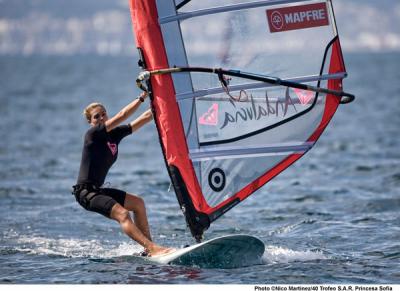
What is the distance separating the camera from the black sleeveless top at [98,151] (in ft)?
29.6

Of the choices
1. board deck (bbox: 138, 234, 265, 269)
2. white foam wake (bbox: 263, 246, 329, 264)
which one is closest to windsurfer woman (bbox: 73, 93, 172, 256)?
board deck (bbox: 138, 234, 265, 269)

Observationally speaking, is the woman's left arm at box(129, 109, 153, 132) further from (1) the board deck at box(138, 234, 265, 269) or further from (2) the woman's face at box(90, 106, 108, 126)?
(1) the board deck at box(138, 234, 265, 269)

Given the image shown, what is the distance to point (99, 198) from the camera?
29.6 ft

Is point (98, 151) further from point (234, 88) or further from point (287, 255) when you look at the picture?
point (287, 255)

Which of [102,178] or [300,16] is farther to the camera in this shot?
[102,178]

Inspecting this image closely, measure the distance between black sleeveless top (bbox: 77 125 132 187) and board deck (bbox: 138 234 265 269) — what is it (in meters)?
1.06

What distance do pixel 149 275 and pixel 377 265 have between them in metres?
2.39

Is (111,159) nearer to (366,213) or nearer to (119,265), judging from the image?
(119,265)

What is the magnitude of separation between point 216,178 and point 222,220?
10.7 feet

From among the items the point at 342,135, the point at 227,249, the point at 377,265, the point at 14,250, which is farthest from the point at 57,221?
the point at 342,135

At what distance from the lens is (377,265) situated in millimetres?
9117

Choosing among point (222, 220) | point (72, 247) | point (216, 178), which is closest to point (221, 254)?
point (216, 178)

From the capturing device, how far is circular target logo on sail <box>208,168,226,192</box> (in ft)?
29.3

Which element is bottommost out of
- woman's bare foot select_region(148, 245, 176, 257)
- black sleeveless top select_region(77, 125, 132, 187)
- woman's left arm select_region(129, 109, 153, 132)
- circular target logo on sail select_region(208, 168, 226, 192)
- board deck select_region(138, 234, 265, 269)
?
board deck select_region(138, 234, 265, 269)
